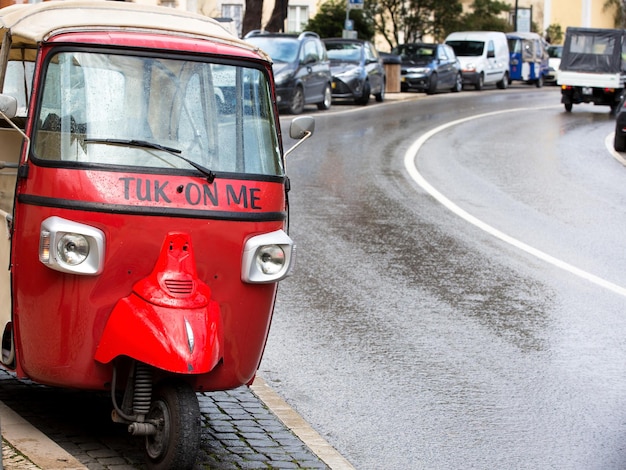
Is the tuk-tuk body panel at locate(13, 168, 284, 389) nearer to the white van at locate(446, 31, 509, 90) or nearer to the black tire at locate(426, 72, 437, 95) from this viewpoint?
the black tire at locate(426, 72, 437, 95)

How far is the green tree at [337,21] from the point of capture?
54.6m

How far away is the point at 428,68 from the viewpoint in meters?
43.2

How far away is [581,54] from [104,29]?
114 feet

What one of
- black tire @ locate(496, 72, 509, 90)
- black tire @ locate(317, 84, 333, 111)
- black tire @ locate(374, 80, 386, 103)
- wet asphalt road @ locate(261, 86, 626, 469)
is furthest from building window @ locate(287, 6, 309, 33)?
wet asphalt road @ locate(261, 86, 626, 469)

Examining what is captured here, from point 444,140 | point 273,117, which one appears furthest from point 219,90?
point 444,140

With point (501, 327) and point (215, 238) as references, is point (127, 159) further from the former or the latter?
point (501, 327)

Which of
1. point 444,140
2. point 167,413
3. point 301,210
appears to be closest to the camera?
point 167,413

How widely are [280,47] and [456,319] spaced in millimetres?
21739

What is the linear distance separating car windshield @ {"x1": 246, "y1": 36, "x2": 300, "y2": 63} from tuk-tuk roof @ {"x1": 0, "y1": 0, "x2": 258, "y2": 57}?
75.7 feet

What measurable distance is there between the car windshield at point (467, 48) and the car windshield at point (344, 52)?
41.5 feet

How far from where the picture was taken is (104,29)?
21.5ft

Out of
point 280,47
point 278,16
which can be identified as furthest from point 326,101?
point 278,16

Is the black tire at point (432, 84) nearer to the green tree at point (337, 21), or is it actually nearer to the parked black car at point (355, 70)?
the parked black car at point (355, 70)

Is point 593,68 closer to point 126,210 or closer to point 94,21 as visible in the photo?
point 94,21
